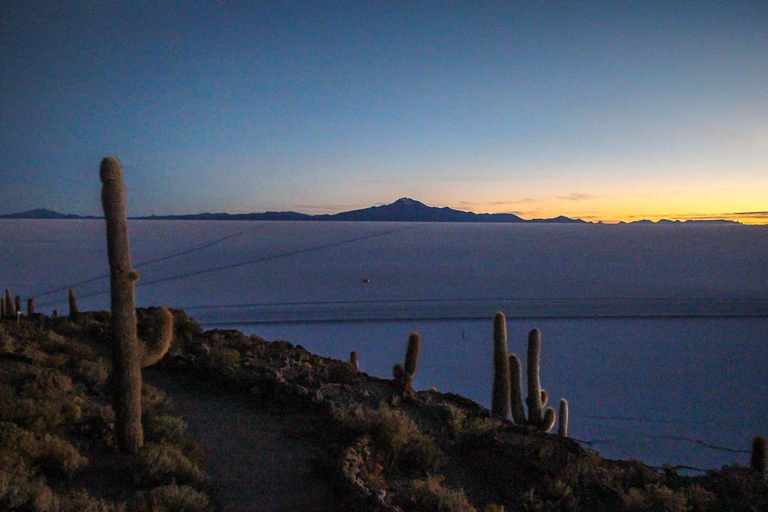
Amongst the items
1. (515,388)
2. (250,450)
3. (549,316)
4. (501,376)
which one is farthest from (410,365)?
(549,316)

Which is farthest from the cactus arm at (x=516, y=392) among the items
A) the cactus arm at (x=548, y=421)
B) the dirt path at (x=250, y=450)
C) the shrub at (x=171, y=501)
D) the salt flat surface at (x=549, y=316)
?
the shrub at (x=171, y=501)

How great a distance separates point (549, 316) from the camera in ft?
76.8

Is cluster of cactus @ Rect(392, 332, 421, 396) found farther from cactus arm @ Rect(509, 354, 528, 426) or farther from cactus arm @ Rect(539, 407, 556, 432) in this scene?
cactus arm @ Rect(539, 407, 556, 432)

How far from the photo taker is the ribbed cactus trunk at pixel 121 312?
5691 millimetres

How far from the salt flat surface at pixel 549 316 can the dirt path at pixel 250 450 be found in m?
6.84

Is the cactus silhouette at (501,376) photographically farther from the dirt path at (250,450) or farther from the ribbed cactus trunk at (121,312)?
the ribbed cactus trunk at (121,312)

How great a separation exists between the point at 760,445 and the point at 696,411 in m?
5.12

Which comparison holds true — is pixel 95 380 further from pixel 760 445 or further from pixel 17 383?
pixel 760 445

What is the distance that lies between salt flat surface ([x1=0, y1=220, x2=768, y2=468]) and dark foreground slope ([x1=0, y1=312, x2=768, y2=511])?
4.34 meters

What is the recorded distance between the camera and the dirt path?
17.9 ft

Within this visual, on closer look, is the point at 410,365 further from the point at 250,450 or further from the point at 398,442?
the point at 250,450

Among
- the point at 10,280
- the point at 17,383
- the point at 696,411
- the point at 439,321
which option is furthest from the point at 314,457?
the point at 10,280

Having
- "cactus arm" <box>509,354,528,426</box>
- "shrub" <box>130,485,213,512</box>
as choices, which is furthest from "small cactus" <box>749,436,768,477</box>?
"shrub" <box>130,485,213,512</box>

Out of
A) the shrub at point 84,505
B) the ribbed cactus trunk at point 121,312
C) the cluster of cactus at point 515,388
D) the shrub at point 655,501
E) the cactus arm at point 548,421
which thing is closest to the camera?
the shrub at point 84,505
